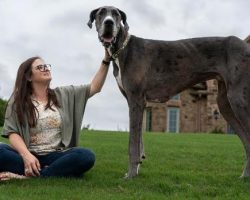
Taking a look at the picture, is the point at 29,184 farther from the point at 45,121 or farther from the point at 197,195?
the point at 197,195

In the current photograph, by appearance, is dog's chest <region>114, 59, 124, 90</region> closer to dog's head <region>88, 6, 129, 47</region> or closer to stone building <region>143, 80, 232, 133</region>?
dog's head <region>88, 6, 129, 47</region>

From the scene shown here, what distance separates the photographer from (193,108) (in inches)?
1531

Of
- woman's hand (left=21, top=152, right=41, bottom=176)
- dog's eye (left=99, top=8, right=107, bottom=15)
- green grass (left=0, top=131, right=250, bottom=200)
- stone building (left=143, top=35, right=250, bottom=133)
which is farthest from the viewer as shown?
stone building (left=143, top=35, right=250, bottom=133)

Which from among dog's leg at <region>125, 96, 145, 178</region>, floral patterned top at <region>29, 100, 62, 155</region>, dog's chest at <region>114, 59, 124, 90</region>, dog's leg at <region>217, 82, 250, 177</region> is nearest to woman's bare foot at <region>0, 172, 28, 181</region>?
floral patterned top at <region>29, 100, 62, 155</region>

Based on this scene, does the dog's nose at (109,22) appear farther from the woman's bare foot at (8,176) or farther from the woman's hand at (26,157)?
the woman's bare foot at (8,176)

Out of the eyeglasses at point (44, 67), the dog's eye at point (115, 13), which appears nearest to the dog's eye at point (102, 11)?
the dog's eye at point (115, 13)

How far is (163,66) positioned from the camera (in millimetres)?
7121

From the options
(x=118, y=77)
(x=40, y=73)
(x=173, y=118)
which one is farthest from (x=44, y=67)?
(x=173, y=118)

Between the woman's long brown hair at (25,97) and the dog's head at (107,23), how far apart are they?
1.05 meters

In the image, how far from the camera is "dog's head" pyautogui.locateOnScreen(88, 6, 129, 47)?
6.57 m

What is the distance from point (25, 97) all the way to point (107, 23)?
1520 mm

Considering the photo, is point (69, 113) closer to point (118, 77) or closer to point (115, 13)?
point (118, 77)

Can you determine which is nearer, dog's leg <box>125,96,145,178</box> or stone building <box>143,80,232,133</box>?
dog's leg <box>125,96,145,178</box>

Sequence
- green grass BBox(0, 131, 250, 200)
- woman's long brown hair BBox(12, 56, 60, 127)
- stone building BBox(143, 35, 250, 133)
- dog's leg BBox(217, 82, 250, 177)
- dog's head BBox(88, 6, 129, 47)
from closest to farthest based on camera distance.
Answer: green grass BBox(0, 131, 250, 200) → dog's head BBox(88, 6, 129, 47) → woman's long brown hair BBox(12, 56, 60, 127) → dog's leg BBox(217, 82, 250, 177) → stone building BBox(143, 35, 250, 133)
